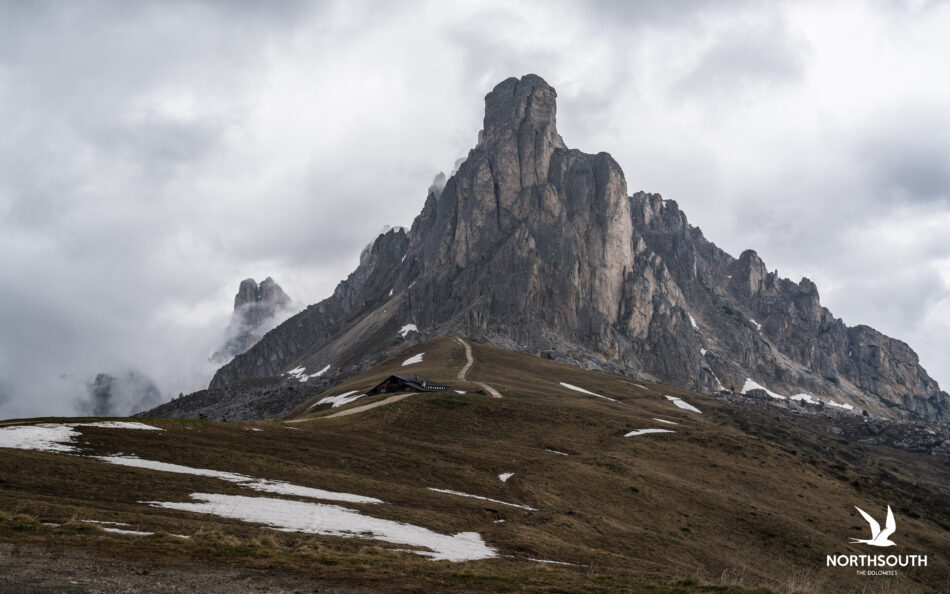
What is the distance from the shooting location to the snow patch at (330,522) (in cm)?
2573

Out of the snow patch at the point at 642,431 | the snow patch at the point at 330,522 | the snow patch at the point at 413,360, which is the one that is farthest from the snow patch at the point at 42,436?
the snow patch at the point at 413,360

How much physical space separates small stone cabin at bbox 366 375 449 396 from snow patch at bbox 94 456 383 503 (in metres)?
49.6

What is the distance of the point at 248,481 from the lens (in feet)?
111

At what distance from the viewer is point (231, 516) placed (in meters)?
26.2

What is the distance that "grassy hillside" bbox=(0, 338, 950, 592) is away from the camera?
1983 cm

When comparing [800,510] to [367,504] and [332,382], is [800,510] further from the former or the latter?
[332,382]

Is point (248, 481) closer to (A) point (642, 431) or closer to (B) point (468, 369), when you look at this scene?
(A) point (642, 431)

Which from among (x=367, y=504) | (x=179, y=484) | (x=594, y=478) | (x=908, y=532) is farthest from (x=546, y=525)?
(x=908, y=532)

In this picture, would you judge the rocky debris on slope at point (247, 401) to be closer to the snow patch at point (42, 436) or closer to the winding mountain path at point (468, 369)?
the winding mountain path at point (468, 369)

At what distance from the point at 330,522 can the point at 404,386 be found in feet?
191

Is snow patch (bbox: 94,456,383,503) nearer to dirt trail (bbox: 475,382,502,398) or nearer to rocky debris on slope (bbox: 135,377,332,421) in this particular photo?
dirt trail (bbox: 475,382,502,398)

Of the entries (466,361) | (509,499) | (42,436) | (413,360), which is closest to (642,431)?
(509,499)

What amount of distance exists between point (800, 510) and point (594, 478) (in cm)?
1953

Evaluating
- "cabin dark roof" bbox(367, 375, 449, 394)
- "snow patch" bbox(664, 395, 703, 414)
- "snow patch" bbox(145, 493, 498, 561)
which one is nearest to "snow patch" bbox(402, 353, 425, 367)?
"cabin dark roof" bbox(367, 375, 449, 394)
